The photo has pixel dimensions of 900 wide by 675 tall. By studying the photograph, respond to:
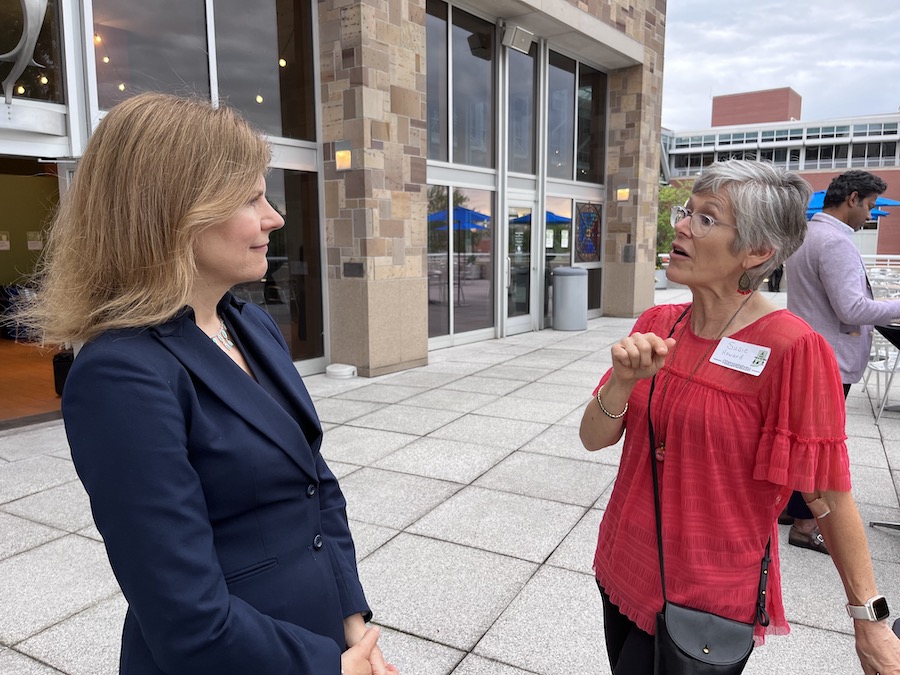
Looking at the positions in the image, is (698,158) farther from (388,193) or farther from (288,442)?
(288,442)

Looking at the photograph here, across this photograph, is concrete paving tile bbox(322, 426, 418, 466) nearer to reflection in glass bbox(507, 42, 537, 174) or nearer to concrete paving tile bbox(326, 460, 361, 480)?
concrete paving tile bbox(326, 460, 361, 480)

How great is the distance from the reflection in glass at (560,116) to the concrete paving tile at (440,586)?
10079mm

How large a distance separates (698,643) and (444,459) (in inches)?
134

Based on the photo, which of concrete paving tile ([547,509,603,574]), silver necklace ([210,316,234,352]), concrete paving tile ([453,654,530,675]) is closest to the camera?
silver necklace ([210,316,234,352])

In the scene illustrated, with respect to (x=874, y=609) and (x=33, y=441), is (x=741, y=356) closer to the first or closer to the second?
(x=874, y=609)

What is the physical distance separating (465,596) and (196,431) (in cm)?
217

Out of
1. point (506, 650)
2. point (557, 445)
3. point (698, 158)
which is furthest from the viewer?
point (698, 158)

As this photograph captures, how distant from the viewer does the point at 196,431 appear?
1.04 m

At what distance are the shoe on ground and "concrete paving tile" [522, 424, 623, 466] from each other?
132 centimetres

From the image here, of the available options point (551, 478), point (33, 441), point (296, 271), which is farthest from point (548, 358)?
point (33, 441)

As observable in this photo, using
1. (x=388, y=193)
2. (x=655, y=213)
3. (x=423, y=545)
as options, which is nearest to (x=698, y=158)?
(x=655, y=213)

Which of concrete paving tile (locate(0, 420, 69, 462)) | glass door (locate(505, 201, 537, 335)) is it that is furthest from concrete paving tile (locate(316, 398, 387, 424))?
glass door (locate(505, 201, 537, 335))

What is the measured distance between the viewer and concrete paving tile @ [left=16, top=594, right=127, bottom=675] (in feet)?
8.00

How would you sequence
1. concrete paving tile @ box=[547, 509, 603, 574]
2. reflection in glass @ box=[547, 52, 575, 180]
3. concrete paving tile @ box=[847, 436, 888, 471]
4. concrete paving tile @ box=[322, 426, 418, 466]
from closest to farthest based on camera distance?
concrete paving tile @ box=[547, 509, 603, 574]
concrete paving tile @ box=[847, 436, 888, 471]
concrete paving tile @ box=[322, 426, 418, 466]
reflection in glass @ box=[547, 52, 575, 180]
